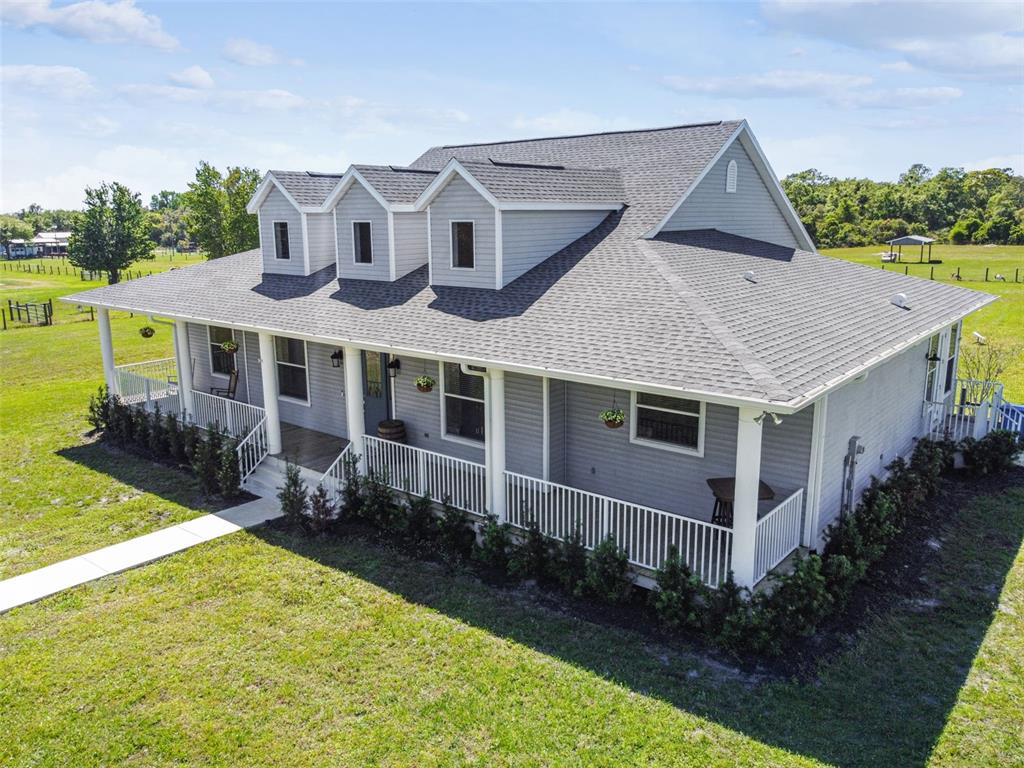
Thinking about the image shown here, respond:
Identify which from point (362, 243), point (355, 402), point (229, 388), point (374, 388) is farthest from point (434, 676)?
point (229, 388)

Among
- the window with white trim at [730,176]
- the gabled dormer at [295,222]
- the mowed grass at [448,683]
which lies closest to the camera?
the mowed grass at [448,683]

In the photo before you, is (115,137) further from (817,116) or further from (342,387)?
(817,116)

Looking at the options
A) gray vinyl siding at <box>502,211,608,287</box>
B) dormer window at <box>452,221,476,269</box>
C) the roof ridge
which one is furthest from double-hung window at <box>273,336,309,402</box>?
the roof ridge

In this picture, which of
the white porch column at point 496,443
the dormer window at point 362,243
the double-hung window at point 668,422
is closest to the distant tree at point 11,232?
the dormer window at point 362,243

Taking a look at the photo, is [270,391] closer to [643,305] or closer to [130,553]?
[130,553]

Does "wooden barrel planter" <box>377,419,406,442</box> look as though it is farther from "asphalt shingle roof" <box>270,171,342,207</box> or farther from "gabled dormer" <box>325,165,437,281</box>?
"asphalt shingle roof" <box>270,171,342,207</box>

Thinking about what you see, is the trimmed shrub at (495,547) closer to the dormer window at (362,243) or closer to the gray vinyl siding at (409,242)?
the gray vinyl siding at (409,242)
